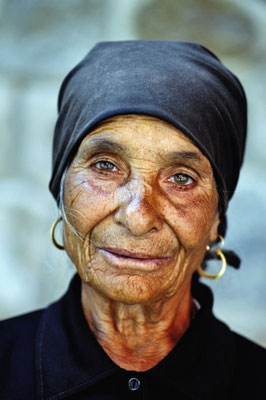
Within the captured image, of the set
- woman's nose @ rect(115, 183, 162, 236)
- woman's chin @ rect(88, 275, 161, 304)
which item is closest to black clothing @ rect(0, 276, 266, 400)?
woman's chin @ rect(88, 275, 161, 304)

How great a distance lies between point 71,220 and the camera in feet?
8.21

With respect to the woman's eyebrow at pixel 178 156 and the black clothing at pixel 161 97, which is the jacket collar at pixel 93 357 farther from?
the woman's eyebrow at pixel 178 156

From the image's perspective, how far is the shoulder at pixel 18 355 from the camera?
2.44 meters

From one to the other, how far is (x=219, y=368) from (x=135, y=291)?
1.51 ft

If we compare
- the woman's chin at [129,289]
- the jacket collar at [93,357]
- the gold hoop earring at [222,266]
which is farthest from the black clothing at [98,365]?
the woman's chin at [129,289]

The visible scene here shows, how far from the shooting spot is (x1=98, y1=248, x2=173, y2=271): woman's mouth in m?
2.38

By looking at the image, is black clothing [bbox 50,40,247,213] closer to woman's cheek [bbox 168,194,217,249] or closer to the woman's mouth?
woman's cheek [bbox 168,194,217,249]

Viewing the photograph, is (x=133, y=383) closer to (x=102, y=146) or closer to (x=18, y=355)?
(x=18, y=355)

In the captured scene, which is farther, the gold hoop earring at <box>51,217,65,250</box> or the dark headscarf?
the gold hoop earring at <box>51,217,65,250</box>

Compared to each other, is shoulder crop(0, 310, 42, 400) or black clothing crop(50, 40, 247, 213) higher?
black clothing crop(50, 40, 247, 213)

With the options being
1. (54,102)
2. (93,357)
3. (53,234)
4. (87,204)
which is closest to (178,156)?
(87,204)

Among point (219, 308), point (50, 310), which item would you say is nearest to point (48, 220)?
point (219, 308)

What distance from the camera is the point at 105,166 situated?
2477mm

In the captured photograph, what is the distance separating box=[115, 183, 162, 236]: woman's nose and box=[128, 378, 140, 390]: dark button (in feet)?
1.59
